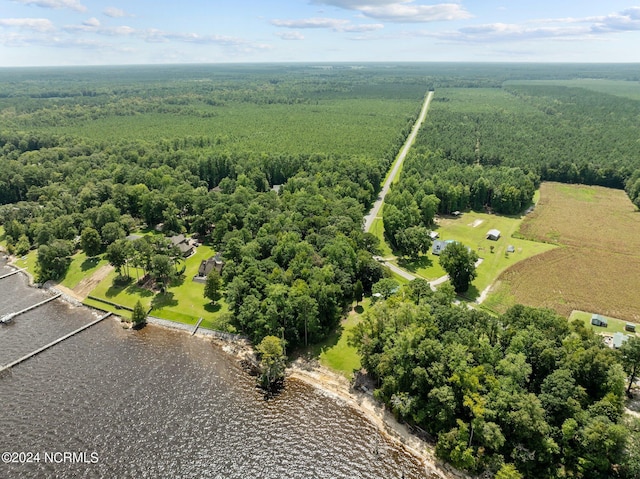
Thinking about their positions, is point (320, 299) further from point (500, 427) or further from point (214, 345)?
point (500, 427)

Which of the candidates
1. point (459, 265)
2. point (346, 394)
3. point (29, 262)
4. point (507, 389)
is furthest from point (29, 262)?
point (507, 389)

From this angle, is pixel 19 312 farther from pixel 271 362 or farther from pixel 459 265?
pixel 459 265

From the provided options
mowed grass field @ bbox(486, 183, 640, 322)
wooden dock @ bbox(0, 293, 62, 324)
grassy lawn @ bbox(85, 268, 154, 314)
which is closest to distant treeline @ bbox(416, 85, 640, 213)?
mowed grass field @ bbox(486, 183, 640, 322)

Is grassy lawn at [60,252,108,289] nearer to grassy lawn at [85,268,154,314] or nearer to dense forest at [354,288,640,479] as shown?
grassy lawn at [85,268,154,314]

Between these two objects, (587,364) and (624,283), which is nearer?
(587,364)

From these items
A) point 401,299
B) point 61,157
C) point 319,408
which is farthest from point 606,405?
point 61,157
